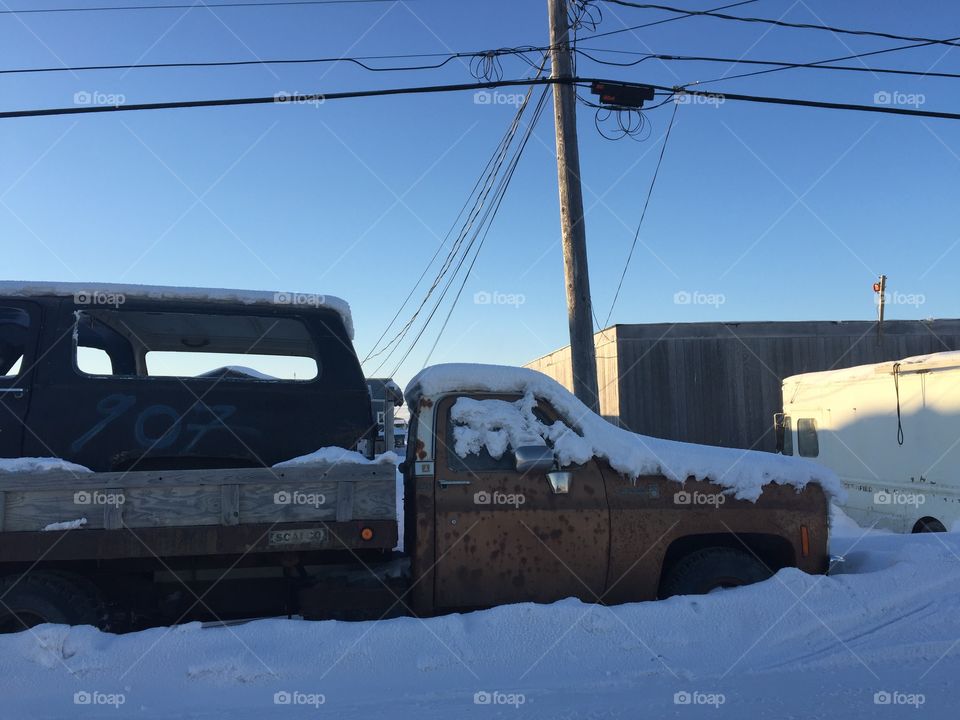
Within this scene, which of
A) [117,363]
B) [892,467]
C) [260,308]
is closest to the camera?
[260,308]

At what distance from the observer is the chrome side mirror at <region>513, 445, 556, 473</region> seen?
13.7ft

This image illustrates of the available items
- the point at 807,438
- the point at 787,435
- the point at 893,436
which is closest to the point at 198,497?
the point at 893,436

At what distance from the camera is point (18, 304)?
4.34m

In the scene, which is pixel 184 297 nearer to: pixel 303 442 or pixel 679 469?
pixel 303 442

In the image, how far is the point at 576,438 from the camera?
14.8 ft

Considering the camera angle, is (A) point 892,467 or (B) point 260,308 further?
(A) point 892,467

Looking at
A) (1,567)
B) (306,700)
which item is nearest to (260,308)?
(1,567)

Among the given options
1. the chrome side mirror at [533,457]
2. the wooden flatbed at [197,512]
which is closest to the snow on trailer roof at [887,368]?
the chrome side mirror at [533,457]

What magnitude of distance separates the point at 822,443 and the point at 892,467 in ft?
5.75

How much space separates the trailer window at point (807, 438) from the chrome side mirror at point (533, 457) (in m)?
9.23

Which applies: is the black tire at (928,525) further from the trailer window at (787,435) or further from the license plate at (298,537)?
the license plate at (298,537)

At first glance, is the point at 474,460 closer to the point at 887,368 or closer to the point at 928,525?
the point at 928,525

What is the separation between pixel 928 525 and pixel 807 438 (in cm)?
307

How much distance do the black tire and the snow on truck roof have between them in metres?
5.64
